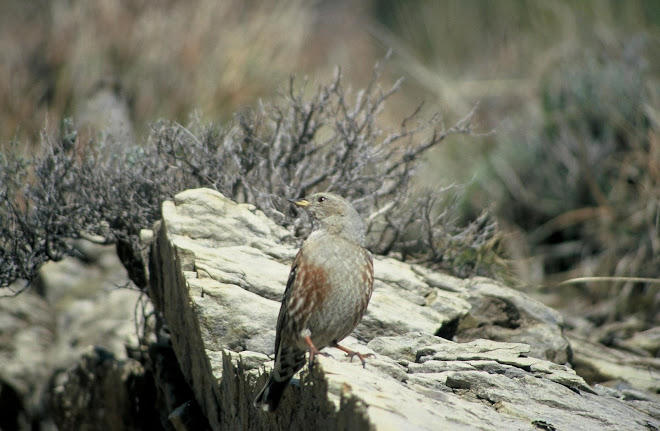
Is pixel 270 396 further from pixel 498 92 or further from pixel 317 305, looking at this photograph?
pixel 498 92

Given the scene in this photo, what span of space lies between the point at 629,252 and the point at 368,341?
14.9 ft

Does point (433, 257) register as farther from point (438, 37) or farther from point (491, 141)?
point (438, 37)

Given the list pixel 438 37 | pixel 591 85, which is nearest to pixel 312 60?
pixel 438 37

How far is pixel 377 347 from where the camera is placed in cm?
431

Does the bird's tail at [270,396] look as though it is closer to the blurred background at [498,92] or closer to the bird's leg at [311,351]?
the bird's leg at [311,351]

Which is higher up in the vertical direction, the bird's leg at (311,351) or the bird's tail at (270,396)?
the bird's leg at (311,351)

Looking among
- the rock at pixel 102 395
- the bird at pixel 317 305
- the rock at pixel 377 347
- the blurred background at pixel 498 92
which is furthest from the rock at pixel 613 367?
the rock at pixel 102 395

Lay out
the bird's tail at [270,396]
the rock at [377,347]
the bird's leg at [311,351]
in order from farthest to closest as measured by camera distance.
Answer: the bird's tail at [270,396] → the bird's leg at [311,351] → the rock at [377,347]

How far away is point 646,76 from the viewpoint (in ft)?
29.9

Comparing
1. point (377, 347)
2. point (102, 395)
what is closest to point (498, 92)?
point (102, 395)

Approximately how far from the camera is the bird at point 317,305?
12.6 ft

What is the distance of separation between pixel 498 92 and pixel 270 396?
8794mm

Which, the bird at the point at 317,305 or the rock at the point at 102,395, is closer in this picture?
the bird at the point at 317,305

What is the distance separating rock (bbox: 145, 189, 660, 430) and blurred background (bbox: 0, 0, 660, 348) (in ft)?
7.24
